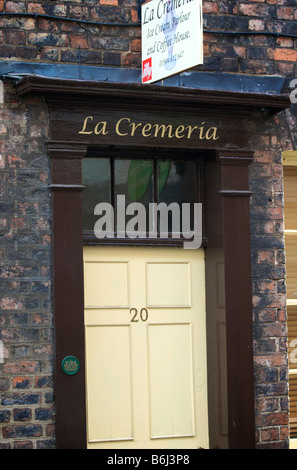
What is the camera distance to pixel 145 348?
21.0 feet

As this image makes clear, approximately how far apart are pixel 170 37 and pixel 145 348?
2.40 m

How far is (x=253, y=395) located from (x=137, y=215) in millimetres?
1688

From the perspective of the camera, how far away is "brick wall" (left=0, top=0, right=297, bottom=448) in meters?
5.89

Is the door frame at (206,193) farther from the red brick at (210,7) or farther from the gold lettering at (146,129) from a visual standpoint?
the red brick at (210,7)

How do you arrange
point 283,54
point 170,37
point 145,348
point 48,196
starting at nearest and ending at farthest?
point 170,37, point 48,196, point 145,348, point 283,54

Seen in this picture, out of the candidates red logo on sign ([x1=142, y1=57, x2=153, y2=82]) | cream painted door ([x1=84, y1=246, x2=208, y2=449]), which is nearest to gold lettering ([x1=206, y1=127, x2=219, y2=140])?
red logo on sign ([x1=142, y1=57, x2=153, y2=82])

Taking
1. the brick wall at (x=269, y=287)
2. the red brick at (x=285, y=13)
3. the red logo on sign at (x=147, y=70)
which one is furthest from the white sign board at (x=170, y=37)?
the red brick at (x=285, y=13)

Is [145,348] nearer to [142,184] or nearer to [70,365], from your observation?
[70,365]

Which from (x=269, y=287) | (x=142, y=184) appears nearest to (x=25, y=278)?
(x=142, y=184)

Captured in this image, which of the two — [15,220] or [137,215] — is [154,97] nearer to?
[137,215]

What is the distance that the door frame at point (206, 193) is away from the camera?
234 inches

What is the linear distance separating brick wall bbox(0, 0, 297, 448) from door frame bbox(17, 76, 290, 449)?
0.10 m

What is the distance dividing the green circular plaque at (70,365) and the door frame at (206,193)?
31 millimetres
